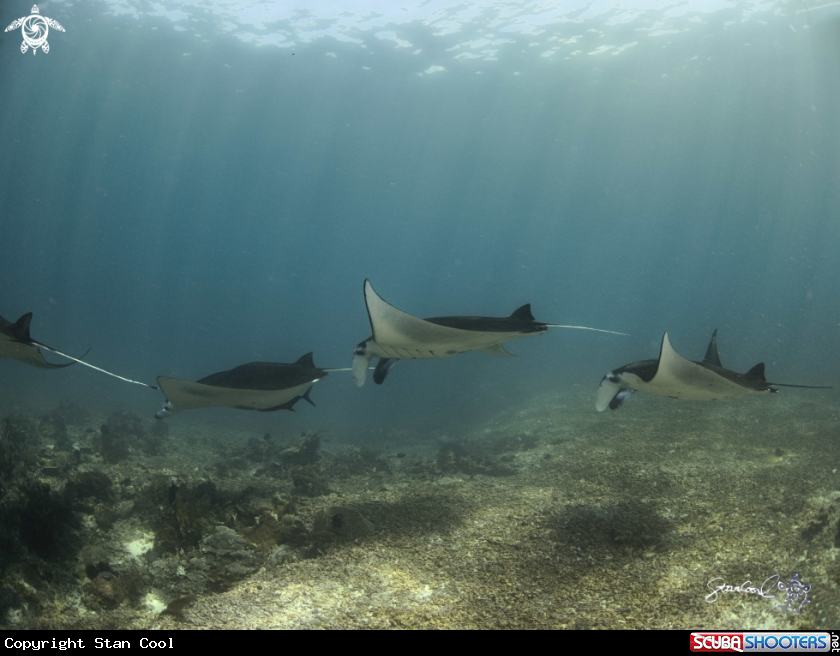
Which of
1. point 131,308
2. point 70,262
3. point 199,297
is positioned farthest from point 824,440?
point 131,308

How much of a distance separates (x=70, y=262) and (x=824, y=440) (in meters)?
164

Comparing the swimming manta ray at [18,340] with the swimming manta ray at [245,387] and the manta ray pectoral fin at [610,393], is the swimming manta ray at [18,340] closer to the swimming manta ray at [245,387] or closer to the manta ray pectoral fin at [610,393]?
the swimming manta ray at [245,387]

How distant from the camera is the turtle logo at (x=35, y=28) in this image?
21281mm

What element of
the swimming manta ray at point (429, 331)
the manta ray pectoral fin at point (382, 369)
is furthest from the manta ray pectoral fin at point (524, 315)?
the manta ray pectoral fin at point (382, 369)

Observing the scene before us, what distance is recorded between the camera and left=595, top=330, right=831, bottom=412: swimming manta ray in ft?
11.3

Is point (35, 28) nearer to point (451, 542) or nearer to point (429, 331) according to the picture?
point (429, 331)

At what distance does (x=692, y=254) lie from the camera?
133 m

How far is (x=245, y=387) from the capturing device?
14.5ft

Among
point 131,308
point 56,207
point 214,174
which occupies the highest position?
point 214,174

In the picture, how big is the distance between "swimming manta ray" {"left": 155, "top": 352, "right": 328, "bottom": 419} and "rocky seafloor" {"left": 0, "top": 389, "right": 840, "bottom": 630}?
107 centimetres

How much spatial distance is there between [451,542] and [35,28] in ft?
122

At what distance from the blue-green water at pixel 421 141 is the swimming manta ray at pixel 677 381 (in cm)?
1318

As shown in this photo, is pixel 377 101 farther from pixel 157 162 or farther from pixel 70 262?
pixel 70 262

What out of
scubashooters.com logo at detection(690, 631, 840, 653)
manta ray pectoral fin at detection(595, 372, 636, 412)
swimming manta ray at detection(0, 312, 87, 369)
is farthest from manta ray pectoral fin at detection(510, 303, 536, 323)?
swimming manta ray at detection(0, 312, 87, 369)
